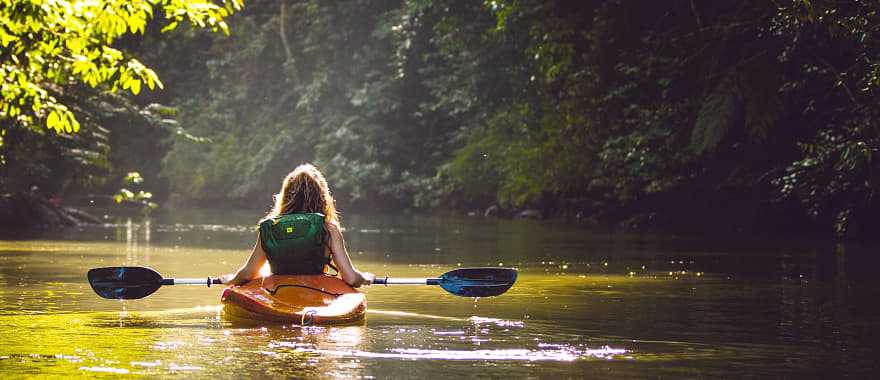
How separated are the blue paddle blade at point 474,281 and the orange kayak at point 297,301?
1.00 metres

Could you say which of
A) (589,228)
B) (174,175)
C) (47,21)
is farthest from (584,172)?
(174,175)

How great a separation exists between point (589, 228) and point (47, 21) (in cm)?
1919

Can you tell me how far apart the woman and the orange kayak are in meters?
0.15

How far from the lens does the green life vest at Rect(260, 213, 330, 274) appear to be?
1180 centimetres

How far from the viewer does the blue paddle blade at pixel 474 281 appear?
12.4m

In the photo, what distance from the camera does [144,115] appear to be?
103 feet

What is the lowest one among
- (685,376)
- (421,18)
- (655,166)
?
(685,376)

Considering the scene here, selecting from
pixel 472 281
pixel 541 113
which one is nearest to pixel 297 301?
pixel 472 281

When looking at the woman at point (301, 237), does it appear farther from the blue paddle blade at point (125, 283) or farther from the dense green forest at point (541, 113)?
the dense green forest at point (541, 113)

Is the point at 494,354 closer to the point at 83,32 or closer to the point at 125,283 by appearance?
the point at 125,283

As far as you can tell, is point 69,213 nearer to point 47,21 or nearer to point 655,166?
point 655,166

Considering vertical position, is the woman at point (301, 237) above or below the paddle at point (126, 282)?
above

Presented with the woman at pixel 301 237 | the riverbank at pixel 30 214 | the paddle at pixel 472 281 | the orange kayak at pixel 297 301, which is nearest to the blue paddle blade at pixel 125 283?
the woman at pixel 301 237

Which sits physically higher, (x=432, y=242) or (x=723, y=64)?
(x=723, y=64)
